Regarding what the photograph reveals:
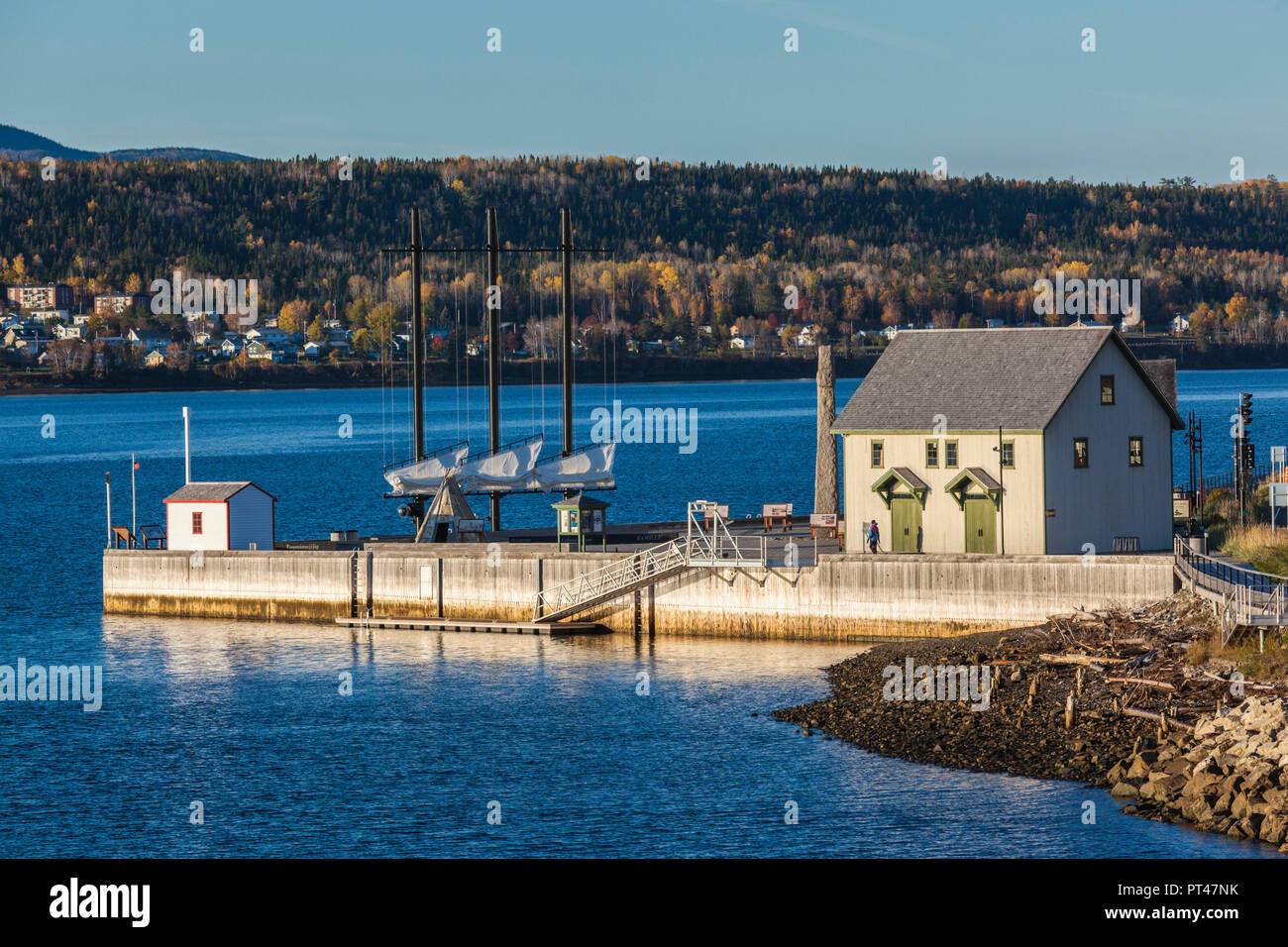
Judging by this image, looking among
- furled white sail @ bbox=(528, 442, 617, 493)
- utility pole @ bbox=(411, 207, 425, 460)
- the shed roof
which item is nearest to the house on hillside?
furled white sail @ bbox=(528, 442, 617, 493)

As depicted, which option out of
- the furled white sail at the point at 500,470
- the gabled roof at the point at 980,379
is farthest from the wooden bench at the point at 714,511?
the furled white sail at the point at 500,470

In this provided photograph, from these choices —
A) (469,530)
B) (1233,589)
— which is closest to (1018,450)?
(1233,589)

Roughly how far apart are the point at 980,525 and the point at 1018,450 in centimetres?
238

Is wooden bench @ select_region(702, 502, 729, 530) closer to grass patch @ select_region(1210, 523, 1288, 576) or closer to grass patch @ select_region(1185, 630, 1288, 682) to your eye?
grass patch @ select_region(1210, 523, 1288, 576)

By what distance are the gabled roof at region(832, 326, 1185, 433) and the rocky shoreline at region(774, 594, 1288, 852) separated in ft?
23.3

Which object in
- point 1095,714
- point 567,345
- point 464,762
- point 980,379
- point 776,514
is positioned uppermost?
point 567,345

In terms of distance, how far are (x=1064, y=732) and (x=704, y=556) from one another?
640 inches

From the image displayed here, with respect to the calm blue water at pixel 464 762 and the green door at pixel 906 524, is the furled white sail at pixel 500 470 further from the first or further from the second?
the green door at pixel 906 524

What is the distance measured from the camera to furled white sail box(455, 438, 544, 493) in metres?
62.5

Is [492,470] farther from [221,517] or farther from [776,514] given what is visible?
[776,514]

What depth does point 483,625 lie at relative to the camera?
2211 inches

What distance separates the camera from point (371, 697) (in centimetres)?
4912
